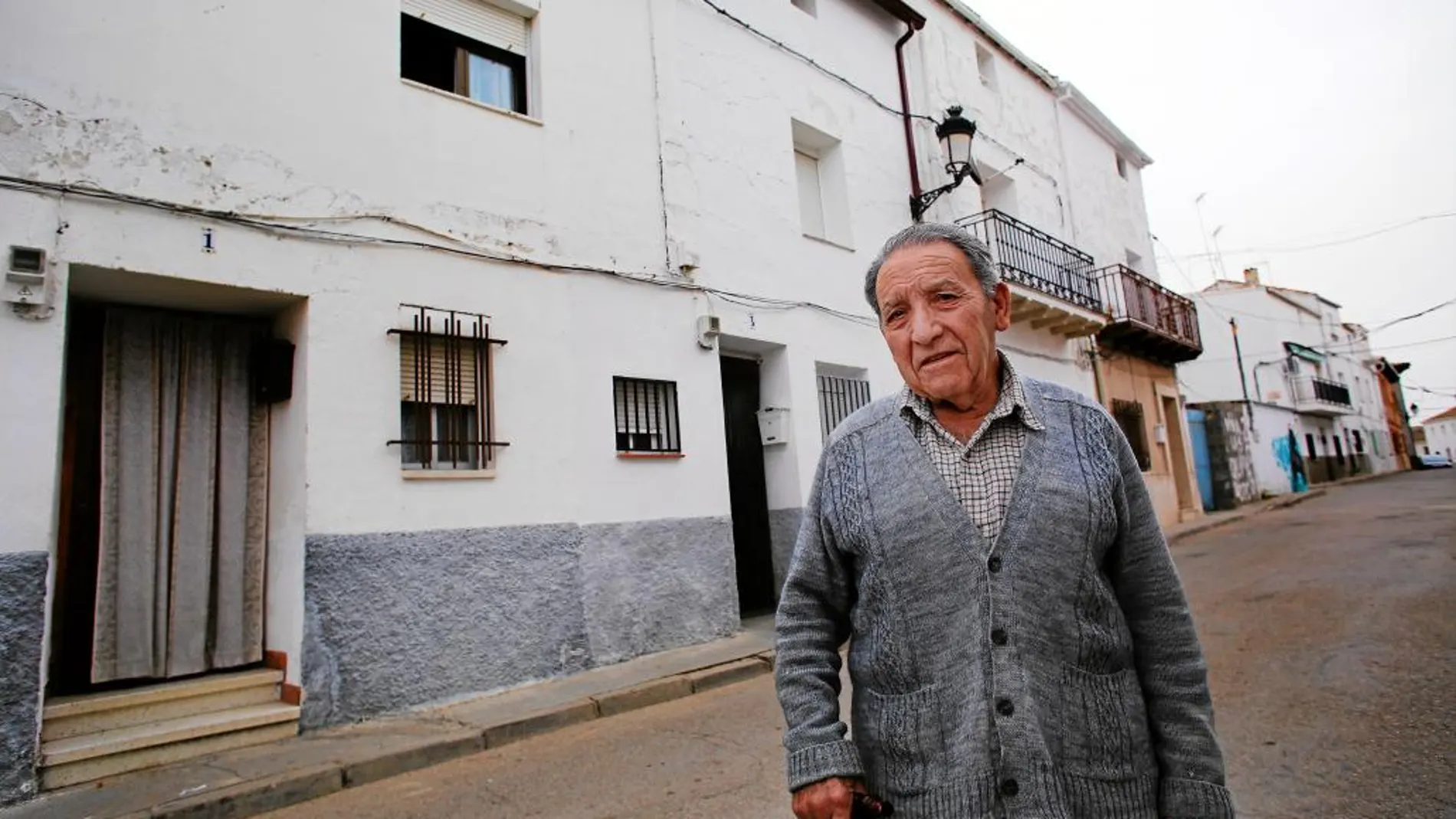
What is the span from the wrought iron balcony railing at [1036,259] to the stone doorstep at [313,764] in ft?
28.1

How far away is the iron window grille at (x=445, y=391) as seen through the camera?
572 cm

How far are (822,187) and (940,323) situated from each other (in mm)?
8910

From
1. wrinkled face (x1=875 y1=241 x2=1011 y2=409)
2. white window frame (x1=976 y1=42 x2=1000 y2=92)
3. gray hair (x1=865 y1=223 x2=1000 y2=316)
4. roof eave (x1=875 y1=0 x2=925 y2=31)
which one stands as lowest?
wrinkled face (x1=875 y1=241 x2=1011 y2=409)

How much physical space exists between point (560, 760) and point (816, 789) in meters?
3.43

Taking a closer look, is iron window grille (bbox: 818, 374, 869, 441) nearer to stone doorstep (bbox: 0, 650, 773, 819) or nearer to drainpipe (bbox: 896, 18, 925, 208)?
drainpipe (bbox: 896, 18, 925, 208)

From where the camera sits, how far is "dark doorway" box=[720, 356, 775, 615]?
28.3 ft

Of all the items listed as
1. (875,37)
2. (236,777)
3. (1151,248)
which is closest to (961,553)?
(236,777)

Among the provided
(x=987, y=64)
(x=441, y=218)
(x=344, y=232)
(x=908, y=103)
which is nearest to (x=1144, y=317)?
(x=987, y=64)

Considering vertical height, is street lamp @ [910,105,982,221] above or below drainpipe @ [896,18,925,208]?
below

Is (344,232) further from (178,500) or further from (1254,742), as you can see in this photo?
(1254,742)

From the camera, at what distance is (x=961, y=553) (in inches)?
56.0

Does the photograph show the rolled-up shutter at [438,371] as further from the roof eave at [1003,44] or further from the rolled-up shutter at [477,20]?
the roof eave at [1003,44]

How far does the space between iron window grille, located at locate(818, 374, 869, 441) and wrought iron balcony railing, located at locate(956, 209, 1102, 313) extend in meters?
3.04

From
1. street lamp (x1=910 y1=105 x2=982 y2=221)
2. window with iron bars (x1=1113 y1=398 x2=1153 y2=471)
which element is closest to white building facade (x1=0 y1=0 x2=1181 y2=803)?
A: street lamp (x1=910 y1=105 x2=982 y2=221)
